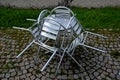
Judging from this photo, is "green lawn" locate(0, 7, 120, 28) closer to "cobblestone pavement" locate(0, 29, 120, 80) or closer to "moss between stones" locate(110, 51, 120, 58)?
"cobblestone pavement" locate(0, 29, 120, 80)

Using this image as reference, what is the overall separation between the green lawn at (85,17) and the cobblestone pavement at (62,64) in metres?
1.13

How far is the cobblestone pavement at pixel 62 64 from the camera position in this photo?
4148mm

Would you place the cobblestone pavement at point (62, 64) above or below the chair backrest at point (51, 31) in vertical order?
below

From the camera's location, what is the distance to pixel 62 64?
446 cm

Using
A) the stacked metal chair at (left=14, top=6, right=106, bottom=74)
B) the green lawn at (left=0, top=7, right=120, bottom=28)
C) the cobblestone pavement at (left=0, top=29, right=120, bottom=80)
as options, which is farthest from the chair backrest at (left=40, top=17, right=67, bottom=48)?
the green lawn at (left=0, top=7, right=120, bottom=28)

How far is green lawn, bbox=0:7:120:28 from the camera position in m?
6.52

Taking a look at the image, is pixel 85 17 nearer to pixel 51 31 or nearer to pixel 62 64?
pixel 62 64

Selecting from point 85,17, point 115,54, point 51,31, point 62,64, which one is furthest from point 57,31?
point 85,17

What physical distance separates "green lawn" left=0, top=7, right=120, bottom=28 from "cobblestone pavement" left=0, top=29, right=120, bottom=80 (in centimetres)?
113

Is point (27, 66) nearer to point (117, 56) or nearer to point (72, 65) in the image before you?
point (72, 65)

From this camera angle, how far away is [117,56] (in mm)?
4840

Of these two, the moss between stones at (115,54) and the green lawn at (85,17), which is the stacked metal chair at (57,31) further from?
the green lawn at (85,17)

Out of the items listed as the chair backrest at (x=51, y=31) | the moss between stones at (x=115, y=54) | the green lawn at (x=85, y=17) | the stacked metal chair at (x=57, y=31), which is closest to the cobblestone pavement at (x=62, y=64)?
the moss between stones at (x=115, y=54)

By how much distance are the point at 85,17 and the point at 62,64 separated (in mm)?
3198
